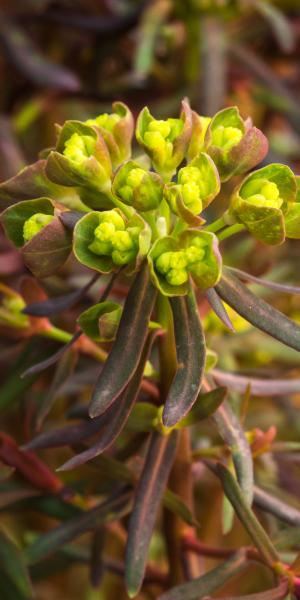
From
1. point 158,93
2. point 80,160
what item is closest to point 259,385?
point 80,160

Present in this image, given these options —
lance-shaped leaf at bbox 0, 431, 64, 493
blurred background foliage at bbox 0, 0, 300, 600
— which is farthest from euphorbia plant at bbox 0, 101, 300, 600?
blurred background foliage at bbox 0, 0, 300, 600

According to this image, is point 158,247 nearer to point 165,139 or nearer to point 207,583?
point 165,139

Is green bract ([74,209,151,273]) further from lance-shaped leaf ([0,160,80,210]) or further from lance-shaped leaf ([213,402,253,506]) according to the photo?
lance-shaped leaf ([213,402,253,506])

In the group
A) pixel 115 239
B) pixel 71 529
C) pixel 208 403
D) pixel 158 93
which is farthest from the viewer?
pixel 158 93

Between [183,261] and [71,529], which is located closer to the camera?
[183,261]

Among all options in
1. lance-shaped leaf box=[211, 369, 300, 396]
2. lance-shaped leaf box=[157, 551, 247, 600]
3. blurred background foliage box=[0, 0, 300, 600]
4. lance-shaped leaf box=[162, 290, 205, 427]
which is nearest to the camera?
lance-shaped leaf box=[162, 290, 205, 427]

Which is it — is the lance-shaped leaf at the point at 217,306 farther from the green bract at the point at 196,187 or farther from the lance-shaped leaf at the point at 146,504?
the lance-shaped leaf at the point at 146,504

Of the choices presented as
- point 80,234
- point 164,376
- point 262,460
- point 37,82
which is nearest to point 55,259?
point 80,234
